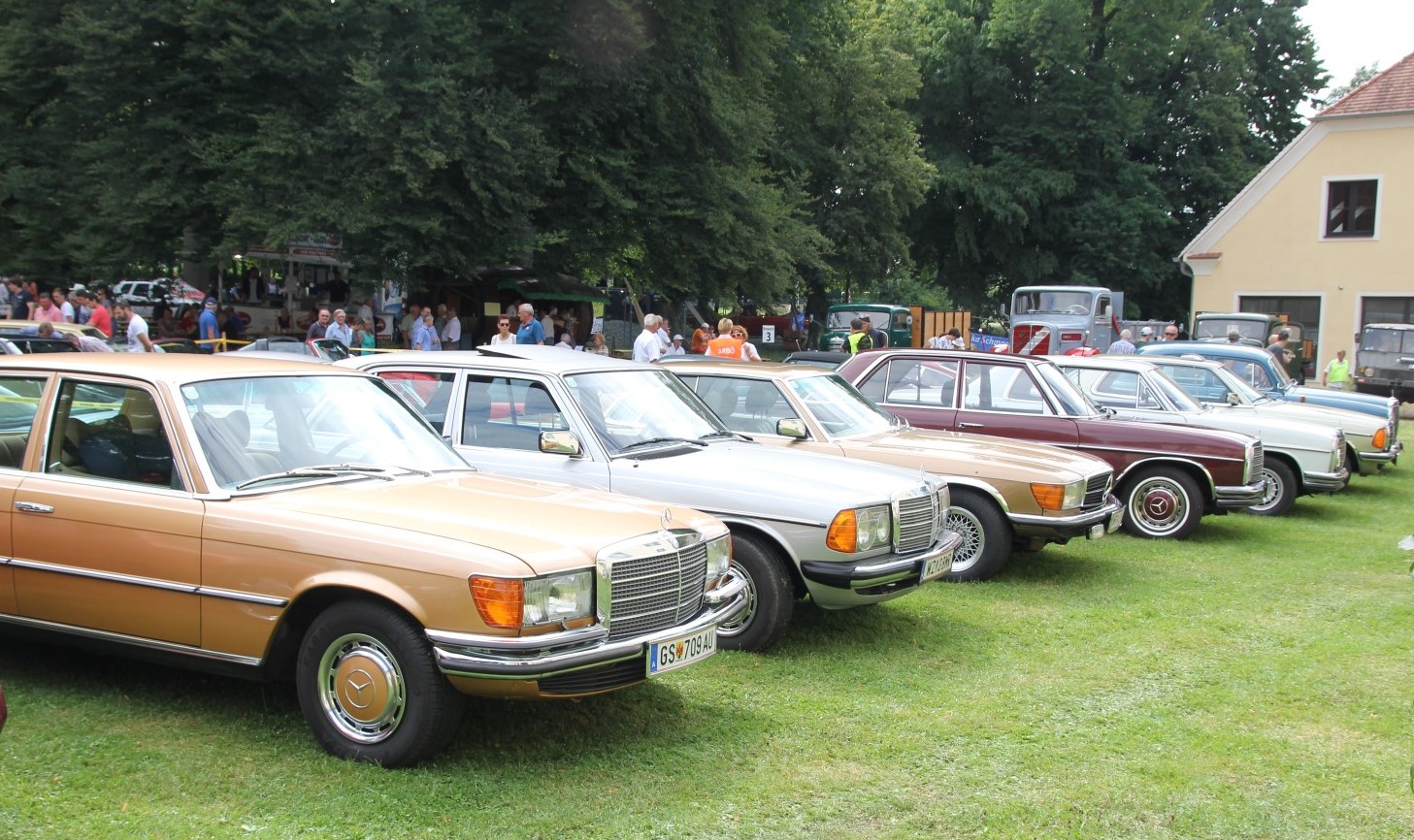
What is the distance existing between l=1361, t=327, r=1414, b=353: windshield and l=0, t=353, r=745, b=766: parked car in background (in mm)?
25527

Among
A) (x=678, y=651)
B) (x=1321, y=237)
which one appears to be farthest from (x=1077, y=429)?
(x=1321, y=237)

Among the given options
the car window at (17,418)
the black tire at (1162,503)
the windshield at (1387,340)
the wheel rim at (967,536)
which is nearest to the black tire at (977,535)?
the wheel rim at (967,536)

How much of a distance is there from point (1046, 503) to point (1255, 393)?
7148 mm

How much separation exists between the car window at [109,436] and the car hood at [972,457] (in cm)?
485

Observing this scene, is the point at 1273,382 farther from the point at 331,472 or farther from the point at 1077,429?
the point at 331,472

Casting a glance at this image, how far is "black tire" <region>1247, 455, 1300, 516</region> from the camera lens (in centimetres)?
1291

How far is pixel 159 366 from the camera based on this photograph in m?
5.56

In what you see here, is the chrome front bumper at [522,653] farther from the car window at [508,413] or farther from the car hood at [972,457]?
the car hood at [972,457]

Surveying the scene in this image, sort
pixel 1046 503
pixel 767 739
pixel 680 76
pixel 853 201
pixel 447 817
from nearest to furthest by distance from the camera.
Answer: pixel 447 817 → pixel 767 739 → pixel 1046 503 → pixel 680 76 → pixel 853 201

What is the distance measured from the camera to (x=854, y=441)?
886cm

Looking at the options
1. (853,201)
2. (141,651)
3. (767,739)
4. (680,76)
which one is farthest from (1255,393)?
(853,201)

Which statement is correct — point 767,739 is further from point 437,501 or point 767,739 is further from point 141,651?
point 141,651

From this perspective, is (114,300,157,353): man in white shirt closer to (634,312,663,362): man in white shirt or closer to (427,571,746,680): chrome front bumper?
(634,312,663,362): man in white shirt

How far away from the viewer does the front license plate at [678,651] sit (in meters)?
4.89
